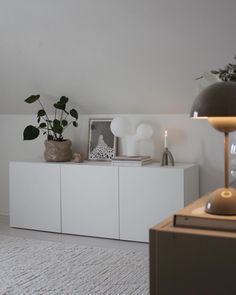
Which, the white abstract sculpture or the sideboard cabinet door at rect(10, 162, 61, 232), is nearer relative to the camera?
the white abstract sculpture

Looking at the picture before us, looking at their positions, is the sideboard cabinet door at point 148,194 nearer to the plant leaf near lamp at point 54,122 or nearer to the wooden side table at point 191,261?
the plant leaf near lamp at point 54,122

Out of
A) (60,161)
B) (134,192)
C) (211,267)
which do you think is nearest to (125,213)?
(134,192)

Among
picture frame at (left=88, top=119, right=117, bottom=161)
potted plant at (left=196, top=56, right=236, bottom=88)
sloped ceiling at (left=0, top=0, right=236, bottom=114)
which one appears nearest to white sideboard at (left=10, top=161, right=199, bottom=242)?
picture frame at (left=88, top=119, right=117, bottom=161)

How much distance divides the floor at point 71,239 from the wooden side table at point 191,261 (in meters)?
2.45

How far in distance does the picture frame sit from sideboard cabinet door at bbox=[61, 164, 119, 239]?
386 millimetres

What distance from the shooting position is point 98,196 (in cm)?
420

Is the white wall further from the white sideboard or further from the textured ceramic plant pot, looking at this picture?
the textured ceramic plant pot

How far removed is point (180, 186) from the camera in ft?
12.7

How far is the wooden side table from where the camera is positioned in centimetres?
134

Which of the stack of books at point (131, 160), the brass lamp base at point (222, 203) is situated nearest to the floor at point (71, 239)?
the stack of books at point (131, 160)

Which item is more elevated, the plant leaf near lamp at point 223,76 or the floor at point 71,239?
the plant leaf near lamp at point 223,76

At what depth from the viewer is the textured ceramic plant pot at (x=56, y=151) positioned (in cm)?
448

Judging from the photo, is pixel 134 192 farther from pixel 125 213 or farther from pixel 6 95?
pixel 6 95

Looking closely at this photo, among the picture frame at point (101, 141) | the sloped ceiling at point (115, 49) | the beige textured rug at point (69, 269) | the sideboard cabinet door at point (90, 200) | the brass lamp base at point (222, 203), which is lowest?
the beige textured rug at point (69, 269)
